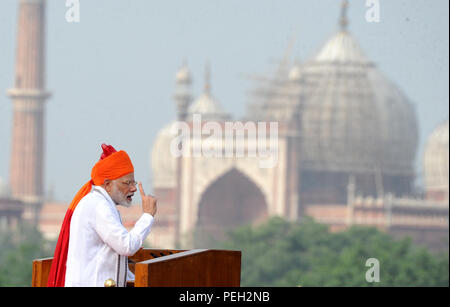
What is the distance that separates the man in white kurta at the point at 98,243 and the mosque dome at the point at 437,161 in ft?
Result: 116

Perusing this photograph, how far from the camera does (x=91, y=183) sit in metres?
3.18

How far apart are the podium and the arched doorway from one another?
33.3 m

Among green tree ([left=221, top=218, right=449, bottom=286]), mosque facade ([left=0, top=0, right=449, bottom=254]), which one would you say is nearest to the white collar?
green tree ([left=221, top=218, right=449, bottom=286])

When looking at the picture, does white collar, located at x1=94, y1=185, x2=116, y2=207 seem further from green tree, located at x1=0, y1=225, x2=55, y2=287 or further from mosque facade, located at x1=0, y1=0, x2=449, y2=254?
mosque facade, located at x1=0, y1=0, x2=449, y2=254

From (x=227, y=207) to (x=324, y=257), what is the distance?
40.0 feet

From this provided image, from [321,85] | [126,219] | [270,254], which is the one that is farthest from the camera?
[321,85]

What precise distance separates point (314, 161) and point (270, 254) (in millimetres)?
12328

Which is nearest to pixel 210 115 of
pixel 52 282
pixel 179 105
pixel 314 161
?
pixel 179 105

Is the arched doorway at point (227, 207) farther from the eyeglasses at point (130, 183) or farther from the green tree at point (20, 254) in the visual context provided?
the eyeglasses at point (130, 183)

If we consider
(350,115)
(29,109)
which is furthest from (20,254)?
(350,115)

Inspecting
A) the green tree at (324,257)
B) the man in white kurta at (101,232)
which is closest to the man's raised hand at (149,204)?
the man in white kurta at (101,232)

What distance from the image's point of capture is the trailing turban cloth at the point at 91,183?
3.11 m
